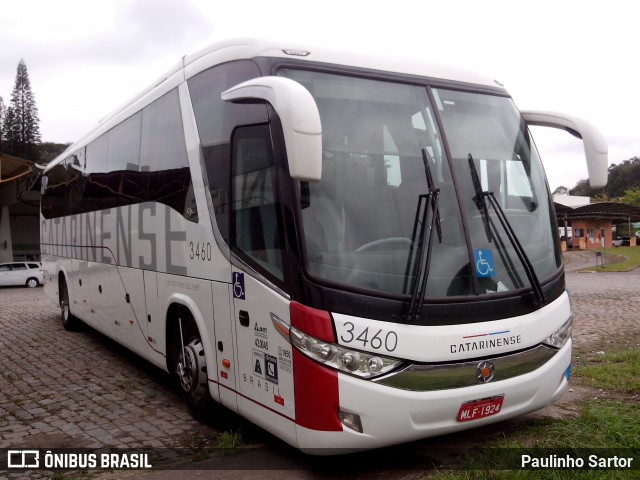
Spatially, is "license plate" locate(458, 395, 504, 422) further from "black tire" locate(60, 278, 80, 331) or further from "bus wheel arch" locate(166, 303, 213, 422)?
"black tire" locate(60, 278, 80, 331)

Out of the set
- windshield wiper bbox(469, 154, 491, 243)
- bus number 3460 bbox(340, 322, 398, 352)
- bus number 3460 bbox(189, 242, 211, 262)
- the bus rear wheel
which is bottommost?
the bus rear wheel

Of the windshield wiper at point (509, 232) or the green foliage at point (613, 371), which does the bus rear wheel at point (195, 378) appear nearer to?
the windshield wiper at point (509, 232)

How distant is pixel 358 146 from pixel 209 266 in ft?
5.81

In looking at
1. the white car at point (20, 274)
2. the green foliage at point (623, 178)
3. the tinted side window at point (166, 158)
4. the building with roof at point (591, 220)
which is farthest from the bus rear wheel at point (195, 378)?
the green foliage at point (623, 178)

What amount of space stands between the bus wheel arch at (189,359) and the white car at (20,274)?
99.3 ft

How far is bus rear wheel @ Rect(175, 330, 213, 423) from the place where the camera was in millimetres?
5566

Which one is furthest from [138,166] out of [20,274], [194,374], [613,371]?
[20,274]

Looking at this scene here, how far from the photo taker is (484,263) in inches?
174

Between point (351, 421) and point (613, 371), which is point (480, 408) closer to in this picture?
point (351, 421)

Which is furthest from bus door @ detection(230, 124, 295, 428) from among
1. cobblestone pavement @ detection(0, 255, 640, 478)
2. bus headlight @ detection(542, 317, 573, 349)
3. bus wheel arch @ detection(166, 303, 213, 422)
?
bus headlight @ detection(542, 317, 573, 349)

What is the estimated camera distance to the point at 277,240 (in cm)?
430

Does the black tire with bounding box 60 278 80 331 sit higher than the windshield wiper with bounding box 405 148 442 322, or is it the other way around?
the windshield wiper with bounding box 405 148 442 322

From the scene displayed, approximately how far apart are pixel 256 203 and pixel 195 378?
6.58 feet

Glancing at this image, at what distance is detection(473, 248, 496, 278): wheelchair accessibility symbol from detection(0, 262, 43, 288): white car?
109ft
